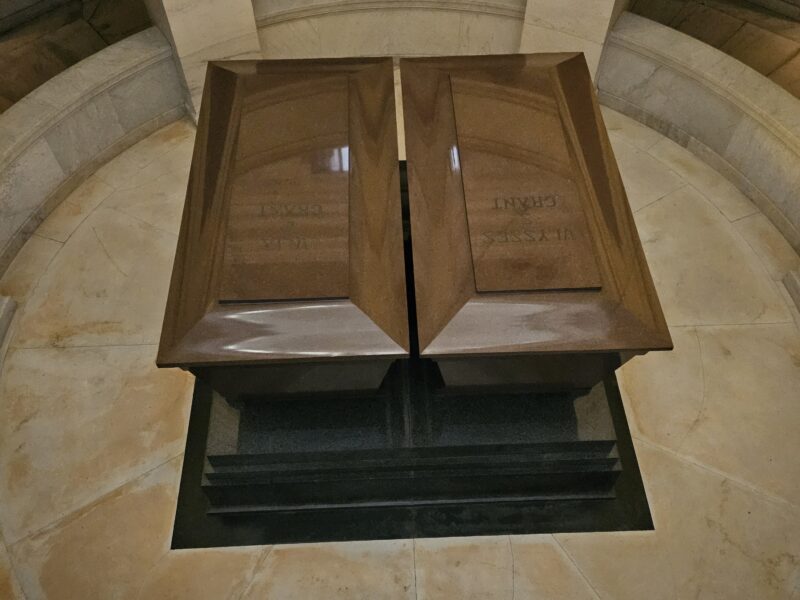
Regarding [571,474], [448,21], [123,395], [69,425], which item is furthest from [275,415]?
[448,21]

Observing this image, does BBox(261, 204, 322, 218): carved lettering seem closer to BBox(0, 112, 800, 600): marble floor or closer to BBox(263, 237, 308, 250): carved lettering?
BBox(263, 237, 308, 250): carved lettering

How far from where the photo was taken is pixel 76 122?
332 cm

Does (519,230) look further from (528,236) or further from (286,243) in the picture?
(286,243)

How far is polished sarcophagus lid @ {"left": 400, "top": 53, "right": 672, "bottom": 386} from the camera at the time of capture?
6.42 ft

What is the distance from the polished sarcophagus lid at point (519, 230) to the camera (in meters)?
1.96

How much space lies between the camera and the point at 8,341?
2.88m

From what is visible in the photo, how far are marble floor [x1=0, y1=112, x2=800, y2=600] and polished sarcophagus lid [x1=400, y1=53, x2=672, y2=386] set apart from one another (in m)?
0.67

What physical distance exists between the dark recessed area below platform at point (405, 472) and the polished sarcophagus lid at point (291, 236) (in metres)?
0.20

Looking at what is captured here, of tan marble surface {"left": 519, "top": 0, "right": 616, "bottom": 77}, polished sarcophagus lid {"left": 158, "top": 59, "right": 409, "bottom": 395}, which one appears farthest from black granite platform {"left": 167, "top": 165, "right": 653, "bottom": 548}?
tan marble surface {"left": 519, "top": 0, "right": 616, "bottom": 77}

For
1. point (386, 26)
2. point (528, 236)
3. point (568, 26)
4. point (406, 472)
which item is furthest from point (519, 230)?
point (386, 26)

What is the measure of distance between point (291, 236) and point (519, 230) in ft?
2.49

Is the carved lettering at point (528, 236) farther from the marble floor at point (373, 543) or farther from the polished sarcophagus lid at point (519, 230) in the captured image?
the marble floor at point (373, 543)

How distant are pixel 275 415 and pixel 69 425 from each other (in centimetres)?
90

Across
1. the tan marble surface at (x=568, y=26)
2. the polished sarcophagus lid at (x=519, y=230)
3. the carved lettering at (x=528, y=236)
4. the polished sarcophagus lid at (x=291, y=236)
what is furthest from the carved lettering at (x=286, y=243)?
the tan marble surface at (x=568, y=26)
